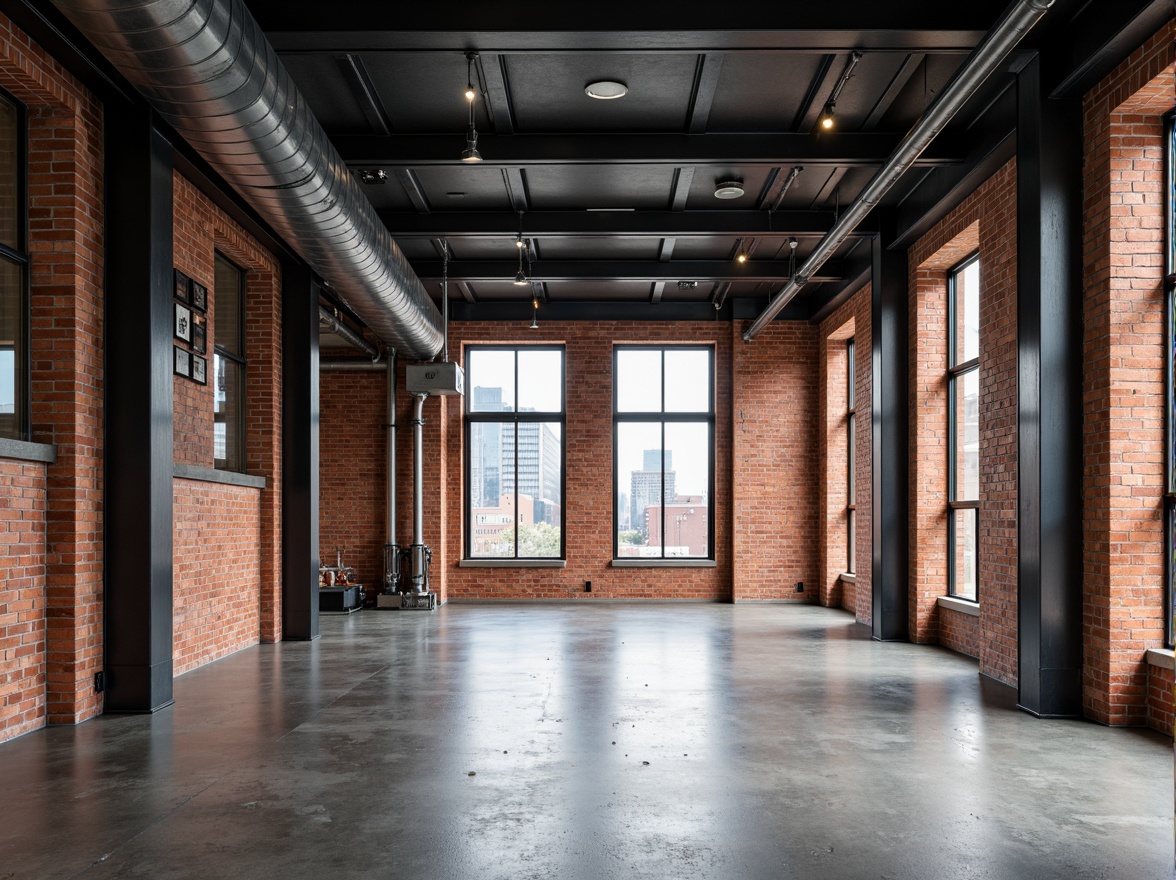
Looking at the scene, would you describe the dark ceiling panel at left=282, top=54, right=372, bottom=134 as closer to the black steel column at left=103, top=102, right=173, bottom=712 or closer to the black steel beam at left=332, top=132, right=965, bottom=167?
the black steel beam at left=332, top=132, right=965, bottom=167

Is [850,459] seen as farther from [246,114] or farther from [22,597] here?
[22,597]

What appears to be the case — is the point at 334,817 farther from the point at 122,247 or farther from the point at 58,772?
the point at 122,247

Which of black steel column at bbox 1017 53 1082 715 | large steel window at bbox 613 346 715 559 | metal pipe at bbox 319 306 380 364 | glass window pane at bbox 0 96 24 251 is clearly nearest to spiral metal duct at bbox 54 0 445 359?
glass window pane at bbox 0 96 24 251

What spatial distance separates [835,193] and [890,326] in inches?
62.6

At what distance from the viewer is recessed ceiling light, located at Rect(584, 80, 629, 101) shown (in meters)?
6.60

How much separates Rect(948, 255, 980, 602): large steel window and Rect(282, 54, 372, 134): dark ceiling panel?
5581 mm

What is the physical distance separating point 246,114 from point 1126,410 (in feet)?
17.2

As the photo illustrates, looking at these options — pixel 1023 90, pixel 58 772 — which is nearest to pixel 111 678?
pixel 58 772

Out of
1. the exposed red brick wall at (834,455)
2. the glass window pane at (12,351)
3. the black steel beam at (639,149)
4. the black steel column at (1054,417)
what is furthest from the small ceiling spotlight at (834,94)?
the exposed red brick wall at (834,455)

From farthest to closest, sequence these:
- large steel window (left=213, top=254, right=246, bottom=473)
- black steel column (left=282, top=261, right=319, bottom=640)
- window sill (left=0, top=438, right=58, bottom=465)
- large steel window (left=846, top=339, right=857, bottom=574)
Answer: large steel window (left=846, top=339, right=857, bottom=574)
black steel column (left=282, top=261, right=319, bottom=640)
large steel window (left=213, top=254, right=246, bottom=473)
window sill (left=0, top=438, right=58, bottom=465)

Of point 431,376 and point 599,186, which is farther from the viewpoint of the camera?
point 431,376

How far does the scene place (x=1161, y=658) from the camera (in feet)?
17.6

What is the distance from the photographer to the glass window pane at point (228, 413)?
866 centimetres

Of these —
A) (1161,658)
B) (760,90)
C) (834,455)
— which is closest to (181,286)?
(760,90)
